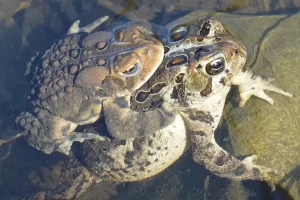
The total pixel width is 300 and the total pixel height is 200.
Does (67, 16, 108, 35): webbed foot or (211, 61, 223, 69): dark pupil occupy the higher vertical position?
(211, 61, 223, 69): dark pupil

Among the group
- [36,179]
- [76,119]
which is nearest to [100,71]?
[76,119]

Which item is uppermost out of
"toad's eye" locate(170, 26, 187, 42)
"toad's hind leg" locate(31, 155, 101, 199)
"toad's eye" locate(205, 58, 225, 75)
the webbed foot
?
"toad's eye" locate(170, 26, 187, 42)

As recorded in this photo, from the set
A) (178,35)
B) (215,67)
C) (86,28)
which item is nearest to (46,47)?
(86,28)

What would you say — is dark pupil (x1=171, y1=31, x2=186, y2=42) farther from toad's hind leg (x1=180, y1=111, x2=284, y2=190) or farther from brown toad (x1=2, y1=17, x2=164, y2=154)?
toad's hind leg (x1=180, y1=111, x2=284, y2=190)

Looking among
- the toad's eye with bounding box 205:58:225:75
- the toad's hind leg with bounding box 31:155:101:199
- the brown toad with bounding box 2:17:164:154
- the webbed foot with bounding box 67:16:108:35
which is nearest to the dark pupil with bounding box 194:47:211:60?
the toad's eye with bounding box 205:58:225:75

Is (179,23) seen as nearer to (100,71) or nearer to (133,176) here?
(100,71)

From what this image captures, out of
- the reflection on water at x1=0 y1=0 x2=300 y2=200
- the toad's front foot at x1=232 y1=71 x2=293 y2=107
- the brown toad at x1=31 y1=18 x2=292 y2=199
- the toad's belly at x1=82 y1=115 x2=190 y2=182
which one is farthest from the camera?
the reflection on water at x1=0 y1=0 x2=300 y2=200
